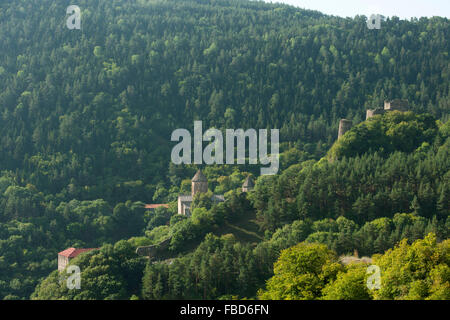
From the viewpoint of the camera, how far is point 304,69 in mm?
160625

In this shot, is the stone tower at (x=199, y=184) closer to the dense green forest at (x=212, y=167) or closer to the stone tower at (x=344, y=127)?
the dense green forest at (x=212, y=167)

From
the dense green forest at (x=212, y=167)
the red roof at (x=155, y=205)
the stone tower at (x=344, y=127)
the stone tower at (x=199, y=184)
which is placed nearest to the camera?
the dense green forest at (x=212, y=167)

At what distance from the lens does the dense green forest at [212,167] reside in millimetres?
58594

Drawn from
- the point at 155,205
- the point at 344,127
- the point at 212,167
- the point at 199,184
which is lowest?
the point at 155,205

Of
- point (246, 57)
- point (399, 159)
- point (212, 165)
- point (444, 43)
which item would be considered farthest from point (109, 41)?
point (399, 159)

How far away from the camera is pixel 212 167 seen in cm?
11988

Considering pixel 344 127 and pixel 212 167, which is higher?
pixel 344 127

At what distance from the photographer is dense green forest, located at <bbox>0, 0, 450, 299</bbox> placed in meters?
58.6

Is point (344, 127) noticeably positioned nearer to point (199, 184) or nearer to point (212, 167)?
point (199, 184)

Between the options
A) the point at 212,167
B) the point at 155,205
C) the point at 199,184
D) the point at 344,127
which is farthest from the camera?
the point at 212,167

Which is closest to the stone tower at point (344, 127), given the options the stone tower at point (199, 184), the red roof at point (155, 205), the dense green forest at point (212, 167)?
the dense green forest at point (212, 167)

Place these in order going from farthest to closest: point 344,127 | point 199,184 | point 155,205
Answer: point 155,205
point 199,184
point 344,127

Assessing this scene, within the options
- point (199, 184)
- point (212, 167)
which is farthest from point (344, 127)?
point (212, 167)
